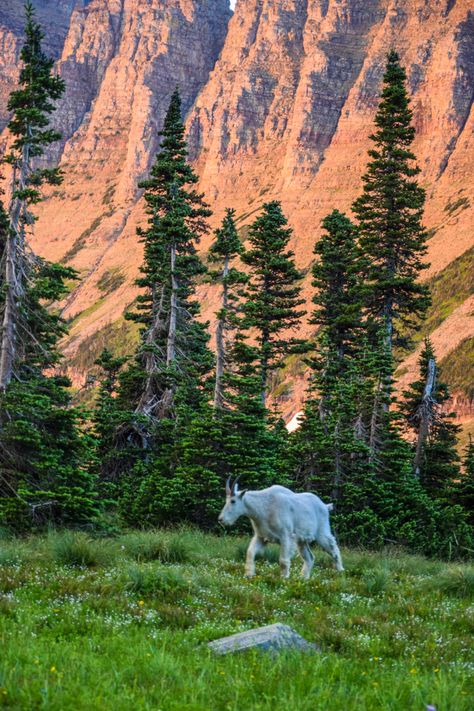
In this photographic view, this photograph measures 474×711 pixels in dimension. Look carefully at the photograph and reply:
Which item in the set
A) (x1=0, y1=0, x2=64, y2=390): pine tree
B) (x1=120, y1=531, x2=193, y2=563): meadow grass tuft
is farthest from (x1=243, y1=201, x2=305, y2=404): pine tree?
(x1=120, y1=531, x2=193, y2=563): meadow grass tuft

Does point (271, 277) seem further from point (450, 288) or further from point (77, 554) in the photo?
Answer: point (450, 288)

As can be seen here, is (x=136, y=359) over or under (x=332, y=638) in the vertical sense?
over

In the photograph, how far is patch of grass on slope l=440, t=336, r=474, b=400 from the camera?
10081 centimetres

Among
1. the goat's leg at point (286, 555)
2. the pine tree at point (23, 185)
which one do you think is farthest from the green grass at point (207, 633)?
the pine tree at point (23, 185)

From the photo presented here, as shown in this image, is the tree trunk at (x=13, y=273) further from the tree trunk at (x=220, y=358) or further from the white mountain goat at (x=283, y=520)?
the white mountain goat at (x=283, y=520)

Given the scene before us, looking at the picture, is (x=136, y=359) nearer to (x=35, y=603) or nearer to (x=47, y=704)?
(x=35, y=603)

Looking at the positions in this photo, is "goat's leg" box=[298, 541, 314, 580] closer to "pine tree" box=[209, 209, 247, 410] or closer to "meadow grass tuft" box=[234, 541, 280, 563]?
"meadow grass tuft" box=[234, 541, 280, 563]

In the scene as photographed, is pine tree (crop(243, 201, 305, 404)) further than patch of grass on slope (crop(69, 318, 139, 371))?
No

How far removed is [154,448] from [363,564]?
728 inches

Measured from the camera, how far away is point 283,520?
536 inches

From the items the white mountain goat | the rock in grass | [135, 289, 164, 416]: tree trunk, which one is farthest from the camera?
[135, 289, 164, 416]: tree trunk

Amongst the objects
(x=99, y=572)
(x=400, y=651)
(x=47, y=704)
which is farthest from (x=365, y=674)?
(x=99, y=572)

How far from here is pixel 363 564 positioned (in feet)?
49.6

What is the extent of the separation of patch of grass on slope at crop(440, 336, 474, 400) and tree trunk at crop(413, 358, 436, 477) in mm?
68753
